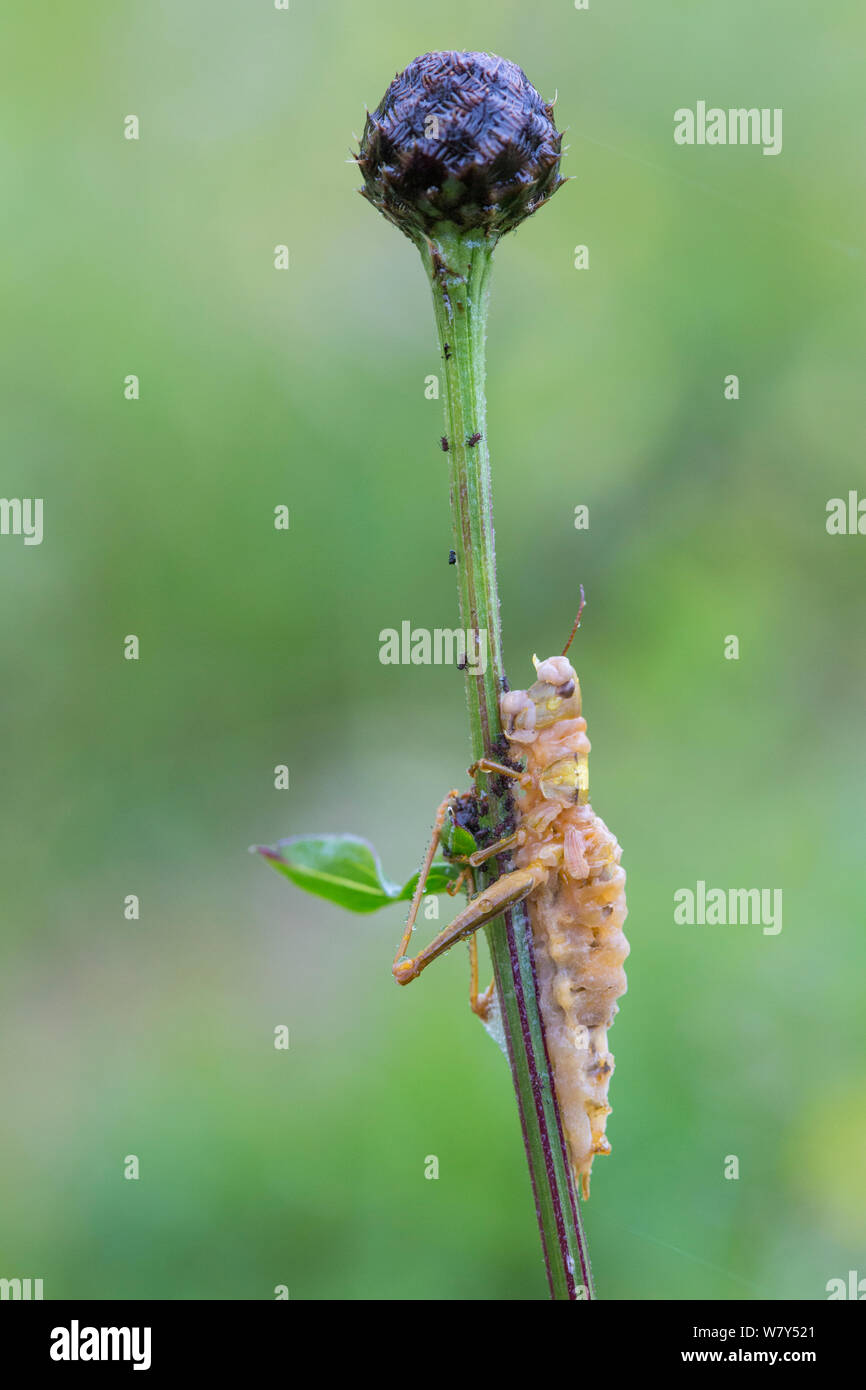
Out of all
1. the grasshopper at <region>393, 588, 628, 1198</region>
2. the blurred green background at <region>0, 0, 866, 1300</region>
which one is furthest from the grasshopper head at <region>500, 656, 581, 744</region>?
the blurred green background at <region>0, 0, 866, 1300</region>

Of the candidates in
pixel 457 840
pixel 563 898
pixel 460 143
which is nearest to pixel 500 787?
pixel 457 840

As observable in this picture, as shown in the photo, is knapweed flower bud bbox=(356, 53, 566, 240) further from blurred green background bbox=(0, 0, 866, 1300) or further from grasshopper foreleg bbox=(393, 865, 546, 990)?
blurred green background bbox=(0, 0, 866, 1300)

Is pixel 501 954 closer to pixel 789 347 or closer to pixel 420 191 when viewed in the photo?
pixel 420 191

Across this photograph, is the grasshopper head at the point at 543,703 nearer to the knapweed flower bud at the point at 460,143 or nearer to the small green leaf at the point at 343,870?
the small green leaf at the point at 343,870

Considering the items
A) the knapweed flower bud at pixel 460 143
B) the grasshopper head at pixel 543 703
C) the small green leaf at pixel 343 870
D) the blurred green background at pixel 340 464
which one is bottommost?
the small green leaf at pixel 343 870

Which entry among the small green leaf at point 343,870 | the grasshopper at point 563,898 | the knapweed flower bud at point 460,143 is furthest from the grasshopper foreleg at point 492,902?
the knapweed flower bud at point 460,143

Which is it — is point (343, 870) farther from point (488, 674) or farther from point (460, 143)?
point (460, 143)
